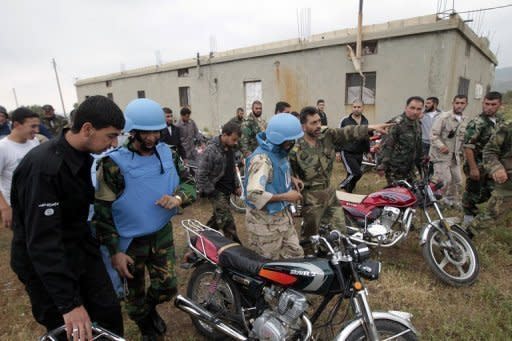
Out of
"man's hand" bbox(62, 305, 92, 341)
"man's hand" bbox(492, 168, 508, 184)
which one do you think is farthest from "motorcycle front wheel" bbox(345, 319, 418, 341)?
"man's hand" bbox(492, 168, 508, 184)

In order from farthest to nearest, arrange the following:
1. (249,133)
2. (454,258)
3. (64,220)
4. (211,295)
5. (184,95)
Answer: (184,95) → (249,133) → (454,258) → (211,295) → (64,220)

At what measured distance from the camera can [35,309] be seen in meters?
1.74

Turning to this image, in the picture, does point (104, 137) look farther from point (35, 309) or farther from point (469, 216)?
point (469, 216)

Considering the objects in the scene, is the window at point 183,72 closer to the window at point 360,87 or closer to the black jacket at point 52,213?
the window at point 360,87

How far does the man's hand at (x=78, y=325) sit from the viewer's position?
4.75ft

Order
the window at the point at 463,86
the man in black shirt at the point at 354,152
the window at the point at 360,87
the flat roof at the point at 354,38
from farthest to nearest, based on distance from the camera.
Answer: the window at the point at 360,87, the window at the point at 463,86, the flat roof at the point at 354,38, the man in black shirt at the point at 354,152

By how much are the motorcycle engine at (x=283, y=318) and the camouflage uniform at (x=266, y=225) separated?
0.67m

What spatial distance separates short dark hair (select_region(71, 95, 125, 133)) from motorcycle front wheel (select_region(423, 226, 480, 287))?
3.12 m

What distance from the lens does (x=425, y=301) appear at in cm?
302

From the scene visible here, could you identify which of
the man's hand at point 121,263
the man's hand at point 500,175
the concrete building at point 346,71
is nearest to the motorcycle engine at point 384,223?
the man's hand at point 500,175

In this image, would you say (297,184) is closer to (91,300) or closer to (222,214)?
(222,214)

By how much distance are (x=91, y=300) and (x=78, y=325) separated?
45cm

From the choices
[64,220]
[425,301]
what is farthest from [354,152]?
[64,220]

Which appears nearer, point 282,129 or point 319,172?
point 282,129
